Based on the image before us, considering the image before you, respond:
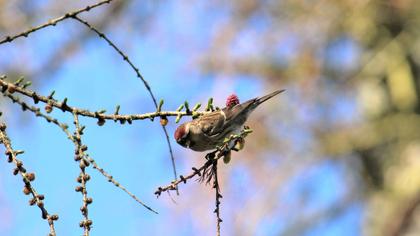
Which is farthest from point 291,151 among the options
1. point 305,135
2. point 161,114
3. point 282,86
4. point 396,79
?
point 161,114

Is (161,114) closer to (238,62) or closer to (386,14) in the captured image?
(238,62)

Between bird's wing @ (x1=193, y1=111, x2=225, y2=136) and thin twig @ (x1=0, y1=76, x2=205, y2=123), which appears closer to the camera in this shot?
thin twig @ (x1=0, y1=76, x2=205, y2=123)

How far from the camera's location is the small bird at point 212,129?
3.34 m

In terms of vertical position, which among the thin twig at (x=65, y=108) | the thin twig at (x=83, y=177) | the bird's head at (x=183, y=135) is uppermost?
the bird's head at (x=183, y=135)

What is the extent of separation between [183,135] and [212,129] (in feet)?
0.46

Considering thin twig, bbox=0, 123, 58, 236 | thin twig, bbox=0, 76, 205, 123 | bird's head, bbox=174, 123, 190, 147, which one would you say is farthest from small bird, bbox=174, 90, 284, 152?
thin twig, bbox=0, 123, 58, 236

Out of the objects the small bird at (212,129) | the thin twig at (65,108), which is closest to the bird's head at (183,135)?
the small bird at (212,129)

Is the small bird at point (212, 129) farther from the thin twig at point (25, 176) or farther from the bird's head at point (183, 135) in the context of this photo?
the thin twig at point (25, 176)

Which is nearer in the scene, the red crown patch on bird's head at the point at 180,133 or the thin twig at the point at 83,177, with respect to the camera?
the thin twig at the point at 83,177

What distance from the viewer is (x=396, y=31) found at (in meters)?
10.1

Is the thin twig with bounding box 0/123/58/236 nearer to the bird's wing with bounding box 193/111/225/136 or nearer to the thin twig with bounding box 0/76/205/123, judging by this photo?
the thin twig with bounding box 0/76/205/123

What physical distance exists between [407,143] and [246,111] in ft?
22.1

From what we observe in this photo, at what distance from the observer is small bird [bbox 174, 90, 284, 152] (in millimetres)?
3338

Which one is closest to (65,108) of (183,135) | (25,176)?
(25,176)
